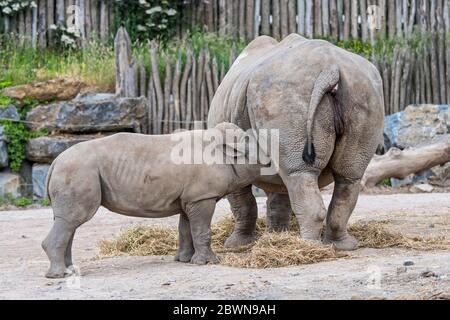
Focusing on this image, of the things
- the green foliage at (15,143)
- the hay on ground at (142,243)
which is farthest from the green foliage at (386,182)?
the hay on ground at (142,243)

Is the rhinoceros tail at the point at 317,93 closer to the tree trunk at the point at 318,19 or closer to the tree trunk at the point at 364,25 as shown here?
the tree trunk at the point at 318,19

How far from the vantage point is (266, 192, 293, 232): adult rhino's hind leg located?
9.03 metres

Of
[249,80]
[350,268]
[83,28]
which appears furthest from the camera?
[83,28]

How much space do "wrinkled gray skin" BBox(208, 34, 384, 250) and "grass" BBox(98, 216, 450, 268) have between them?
313mm

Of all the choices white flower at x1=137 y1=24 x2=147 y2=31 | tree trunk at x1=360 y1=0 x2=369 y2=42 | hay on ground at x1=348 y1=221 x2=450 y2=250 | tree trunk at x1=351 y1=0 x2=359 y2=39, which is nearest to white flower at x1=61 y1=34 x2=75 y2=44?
white flower at x1=137 y1=24 x2=147 y2=31

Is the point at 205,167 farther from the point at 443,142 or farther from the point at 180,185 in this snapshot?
the point at 443,142

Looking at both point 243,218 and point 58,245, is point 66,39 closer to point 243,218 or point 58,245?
point 243,218

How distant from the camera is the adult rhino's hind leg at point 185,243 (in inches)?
307

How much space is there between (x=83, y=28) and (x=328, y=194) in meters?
6.93

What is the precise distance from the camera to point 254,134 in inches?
305

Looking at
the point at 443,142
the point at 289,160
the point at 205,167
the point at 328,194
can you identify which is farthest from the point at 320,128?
the point at 443,142

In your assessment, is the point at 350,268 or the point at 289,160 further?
the point at 289,160

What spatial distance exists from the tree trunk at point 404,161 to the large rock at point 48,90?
202 inches

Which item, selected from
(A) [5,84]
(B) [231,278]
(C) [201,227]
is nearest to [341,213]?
(C) [201,227]
